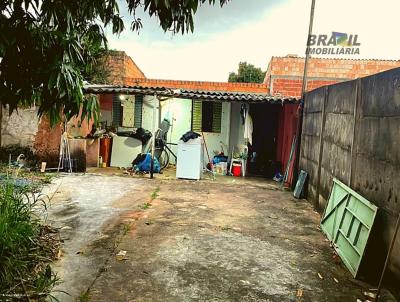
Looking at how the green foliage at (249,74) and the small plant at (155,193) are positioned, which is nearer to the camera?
the small plant at (155,193)

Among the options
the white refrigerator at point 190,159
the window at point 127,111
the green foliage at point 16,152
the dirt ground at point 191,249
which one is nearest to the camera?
the dirt ground at point 191,249

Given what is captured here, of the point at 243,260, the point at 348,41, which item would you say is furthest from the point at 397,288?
the point at 348,41

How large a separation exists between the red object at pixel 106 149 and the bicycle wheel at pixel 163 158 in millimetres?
1688

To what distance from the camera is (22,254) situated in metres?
3.38

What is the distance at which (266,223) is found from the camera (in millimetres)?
5691

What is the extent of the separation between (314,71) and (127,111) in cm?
742

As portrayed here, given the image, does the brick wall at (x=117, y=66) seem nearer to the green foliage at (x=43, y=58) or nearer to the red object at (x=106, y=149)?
the red object at (x=106, y=149)

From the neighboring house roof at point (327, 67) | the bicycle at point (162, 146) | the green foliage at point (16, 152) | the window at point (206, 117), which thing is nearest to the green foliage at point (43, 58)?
the green foliage at point (16, 152)

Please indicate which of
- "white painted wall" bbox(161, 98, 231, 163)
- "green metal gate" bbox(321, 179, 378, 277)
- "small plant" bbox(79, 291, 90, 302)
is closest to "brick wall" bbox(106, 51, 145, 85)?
"white painted wall" bbox(161, 98, 231, 163)

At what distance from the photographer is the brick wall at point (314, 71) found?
41.7 ft

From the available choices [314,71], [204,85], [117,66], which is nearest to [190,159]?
[204,85]

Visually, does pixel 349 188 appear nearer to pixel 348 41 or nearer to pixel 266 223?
pixel 266 223

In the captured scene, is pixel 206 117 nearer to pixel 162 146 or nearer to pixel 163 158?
pixel 162 146

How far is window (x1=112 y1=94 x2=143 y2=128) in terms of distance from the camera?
38.5 ft
